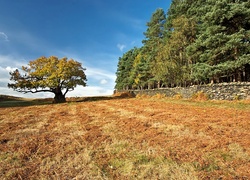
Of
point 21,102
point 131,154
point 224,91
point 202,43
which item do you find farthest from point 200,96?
point 21,102

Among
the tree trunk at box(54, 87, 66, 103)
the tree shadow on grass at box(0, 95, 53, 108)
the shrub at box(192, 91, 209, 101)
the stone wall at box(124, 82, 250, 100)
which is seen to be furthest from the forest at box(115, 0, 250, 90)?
the tree shadow on grass at box(0, 95, 53, 108)

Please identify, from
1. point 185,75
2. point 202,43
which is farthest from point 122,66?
point 202,43

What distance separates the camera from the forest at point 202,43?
1283 centimetres

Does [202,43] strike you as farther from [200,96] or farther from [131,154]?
[131,154]

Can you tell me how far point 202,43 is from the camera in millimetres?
14539

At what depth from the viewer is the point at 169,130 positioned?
484 cm

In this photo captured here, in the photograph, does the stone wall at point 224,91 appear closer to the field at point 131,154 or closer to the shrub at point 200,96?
the shrub at point 200,96

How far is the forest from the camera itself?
1283cm

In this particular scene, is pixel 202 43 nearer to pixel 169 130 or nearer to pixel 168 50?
pixel 168 50

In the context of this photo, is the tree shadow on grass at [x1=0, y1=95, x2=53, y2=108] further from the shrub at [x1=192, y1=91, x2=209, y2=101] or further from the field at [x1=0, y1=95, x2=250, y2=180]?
the shrub at [x1=192, y1=91, x2=209, y2=101]

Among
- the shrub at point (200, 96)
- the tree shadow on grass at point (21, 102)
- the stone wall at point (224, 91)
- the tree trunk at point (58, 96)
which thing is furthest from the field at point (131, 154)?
the tree trunk at point (58, 96)

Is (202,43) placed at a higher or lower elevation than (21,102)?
higher

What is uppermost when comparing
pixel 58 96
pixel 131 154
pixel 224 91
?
pixel 224 91

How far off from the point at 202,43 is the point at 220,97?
5395 mm
